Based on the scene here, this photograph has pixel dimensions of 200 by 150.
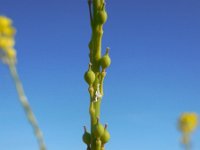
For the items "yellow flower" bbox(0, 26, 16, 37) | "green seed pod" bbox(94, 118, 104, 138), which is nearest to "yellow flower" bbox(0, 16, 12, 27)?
"yellow flower" bbox(0, 26, 16, 37)

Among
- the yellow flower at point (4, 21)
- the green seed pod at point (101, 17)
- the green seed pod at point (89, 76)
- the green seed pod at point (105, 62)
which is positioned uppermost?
the green seed pod at point (101, 17)

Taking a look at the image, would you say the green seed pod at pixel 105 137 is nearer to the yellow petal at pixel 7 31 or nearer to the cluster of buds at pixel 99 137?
the cluster of buds at pixel 99 137

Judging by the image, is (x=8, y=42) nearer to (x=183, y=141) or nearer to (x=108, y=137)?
(x=183, y=141)

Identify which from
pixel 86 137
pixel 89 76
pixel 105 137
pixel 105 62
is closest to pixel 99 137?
pixel 105 137

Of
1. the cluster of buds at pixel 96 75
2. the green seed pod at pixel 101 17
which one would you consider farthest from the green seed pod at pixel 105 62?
the green seed pod at pixel 101 17

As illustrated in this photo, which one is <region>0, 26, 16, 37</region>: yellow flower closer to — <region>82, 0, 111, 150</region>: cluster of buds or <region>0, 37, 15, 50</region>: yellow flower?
<region>0, 37, 15, 50</region>: yellow flower

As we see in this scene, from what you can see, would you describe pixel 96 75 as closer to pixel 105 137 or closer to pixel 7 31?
pixel 105 137
